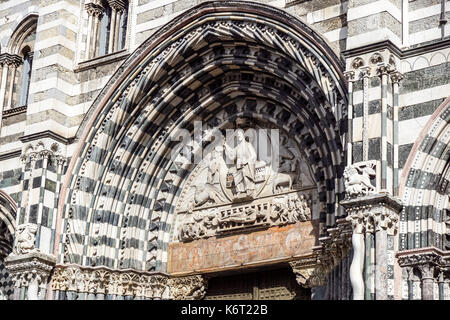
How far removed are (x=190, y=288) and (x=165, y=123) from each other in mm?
2634

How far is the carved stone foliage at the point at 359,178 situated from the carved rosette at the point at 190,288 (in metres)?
3.65

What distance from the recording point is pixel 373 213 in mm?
11422

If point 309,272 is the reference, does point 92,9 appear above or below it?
above

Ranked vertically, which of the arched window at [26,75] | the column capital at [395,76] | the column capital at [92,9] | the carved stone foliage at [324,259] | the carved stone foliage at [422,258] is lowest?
the carved stone foliage at [422,258]

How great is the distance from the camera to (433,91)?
12094mm

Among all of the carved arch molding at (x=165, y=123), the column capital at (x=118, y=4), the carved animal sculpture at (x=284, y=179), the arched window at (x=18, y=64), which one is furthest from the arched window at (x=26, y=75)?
the carved animal sculpture at (x=284, y=179)

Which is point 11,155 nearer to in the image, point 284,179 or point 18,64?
point 18,64

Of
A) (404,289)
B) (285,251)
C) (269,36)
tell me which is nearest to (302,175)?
(285,251)

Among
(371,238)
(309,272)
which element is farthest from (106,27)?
(371,238)

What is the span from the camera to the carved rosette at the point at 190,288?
47.5 feet

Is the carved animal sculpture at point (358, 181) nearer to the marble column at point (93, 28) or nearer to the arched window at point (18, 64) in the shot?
the marble column at point (93, 28)

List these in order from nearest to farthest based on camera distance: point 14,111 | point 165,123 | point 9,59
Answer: point 165,123 → point 14,111 → point 9,59
